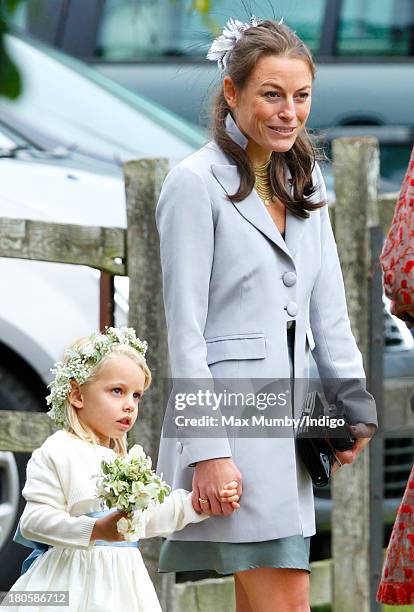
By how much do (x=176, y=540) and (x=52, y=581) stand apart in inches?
10.8

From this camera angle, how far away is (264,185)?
3354 millimetres

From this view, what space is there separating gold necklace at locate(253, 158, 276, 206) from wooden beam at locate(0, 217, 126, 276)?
54.3 inches

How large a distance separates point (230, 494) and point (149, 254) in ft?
5.51

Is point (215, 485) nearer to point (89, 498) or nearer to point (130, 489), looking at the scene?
point (130, 489)

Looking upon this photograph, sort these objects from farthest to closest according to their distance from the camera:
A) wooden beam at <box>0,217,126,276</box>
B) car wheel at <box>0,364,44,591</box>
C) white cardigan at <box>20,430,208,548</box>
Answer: car wheel at <box>0,364,44,591</box>, wooden beam at <box>0,217,126,276</box>, white cardigan at <box>20,430,208,548</box>

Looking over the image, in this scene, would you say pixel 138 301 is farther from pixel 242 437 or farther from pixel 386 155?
pixel 386 155

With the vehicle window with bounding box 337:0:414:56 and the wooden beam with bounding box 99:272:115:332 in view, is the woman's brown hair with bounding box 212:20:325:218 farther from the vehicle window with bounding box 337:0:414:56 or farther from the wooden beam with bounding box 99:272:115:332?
the vehicle window with bounding box 337:0:414:56

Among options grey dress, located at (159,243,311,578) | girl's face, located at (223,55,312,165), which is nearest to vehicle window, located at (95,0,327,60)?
girl's face, located at (223,55,312,165)

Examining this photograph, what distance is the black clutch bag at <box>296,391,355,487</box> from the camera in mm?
3285

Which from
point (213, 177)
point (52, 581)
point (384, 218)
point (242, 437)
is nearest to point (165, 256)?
point (213, 177)

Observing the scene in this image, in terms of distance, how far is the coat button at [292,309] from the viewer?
3262 millimetres

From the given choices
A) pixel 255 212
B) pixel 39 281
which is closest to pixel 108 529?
pixel 255 212

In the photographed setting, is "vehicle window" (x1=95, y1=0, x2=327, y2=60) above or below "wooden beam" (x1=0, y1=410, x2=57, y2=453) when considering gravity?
above

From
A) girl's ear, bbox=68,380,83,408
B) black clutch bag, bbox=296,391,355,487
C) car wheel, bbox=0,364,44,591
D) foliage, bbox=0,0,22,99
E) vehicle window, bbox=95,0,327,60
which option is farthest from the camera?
vehicle window, bbox=95,0,327,60
